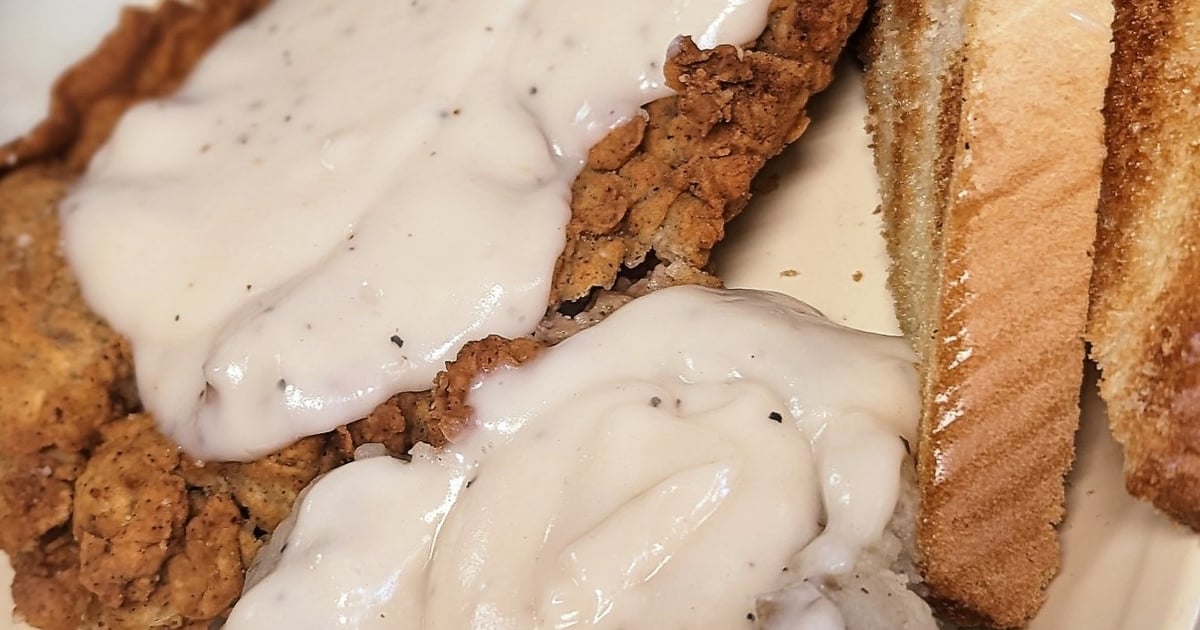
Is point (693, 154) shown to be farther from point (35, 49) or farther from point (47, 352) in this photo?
point (35, 49)

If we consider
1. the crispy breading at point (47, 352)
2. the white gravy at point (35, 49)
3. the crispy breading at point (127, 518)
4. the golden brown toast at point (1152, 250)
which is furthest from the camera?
the white gravy at point (35, 49)

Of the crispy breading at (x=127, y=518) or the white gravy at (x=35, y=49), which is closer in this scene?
the crispy breading at (x=127, y=518)

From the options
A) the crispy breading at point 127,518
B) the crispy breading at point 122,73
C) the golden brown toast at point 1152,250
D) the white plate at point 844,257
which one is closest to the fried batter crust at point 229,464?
the crispy breading at point 127,518

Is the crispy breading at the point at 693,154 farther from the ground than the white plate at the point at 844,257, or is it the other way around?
the crispy breading at the point at 693,154

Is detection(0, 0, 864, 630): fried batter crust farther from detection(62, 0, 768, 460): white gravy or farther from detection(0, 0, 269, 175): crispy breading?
detection(0, 0, 269, 175): crispy breading

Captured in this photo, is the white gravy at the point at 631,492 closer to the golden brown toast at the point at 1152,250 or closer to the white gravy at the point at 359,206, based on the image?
the white gravy at the point at 359,206

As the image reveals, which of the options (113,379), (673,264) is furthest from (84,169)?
(673,264)

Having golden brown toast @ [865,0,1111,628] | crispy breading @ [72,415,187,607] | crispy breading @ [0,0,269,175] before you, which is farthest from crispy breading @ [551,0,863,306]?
crispy breading @ [0,0,269,175]
